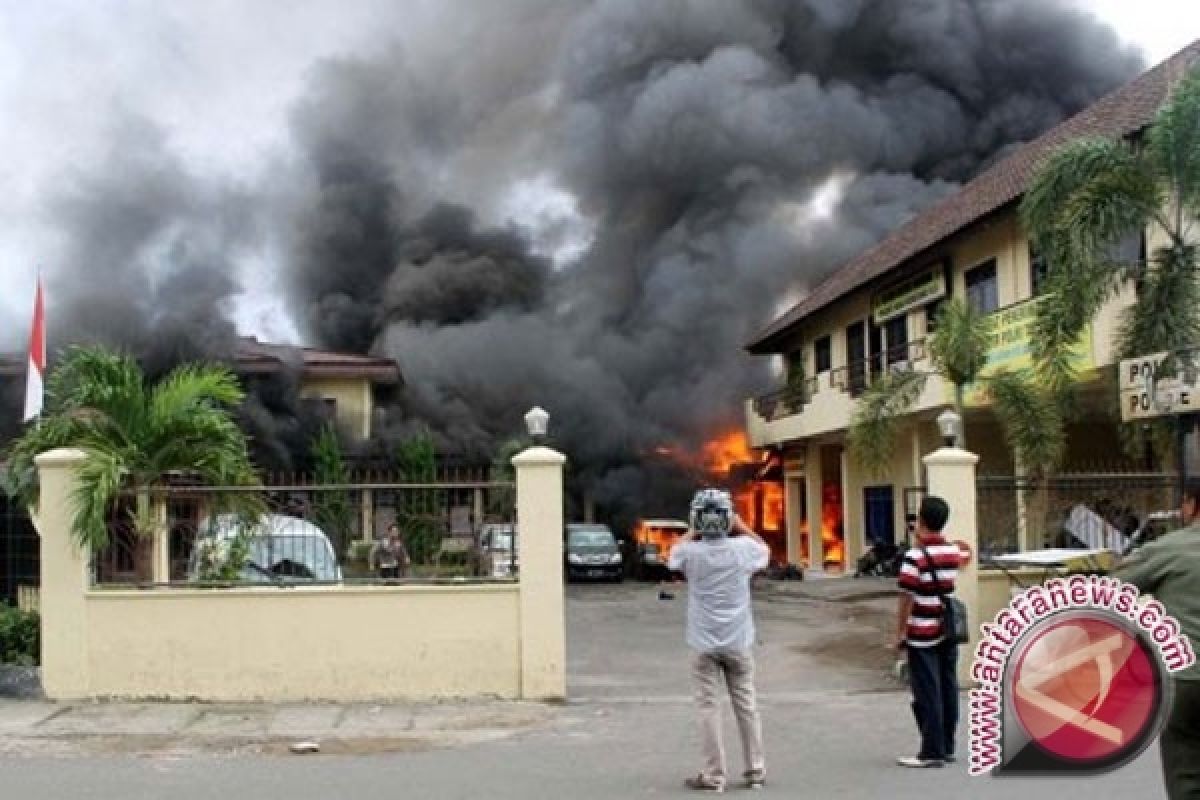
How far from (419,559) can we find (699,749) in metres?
3.05

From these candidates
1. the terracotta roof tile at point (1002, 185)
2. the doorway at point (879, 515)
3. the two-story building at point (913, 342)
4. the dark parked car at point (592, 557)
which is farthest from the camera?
the dark parked car at point (592, 557)

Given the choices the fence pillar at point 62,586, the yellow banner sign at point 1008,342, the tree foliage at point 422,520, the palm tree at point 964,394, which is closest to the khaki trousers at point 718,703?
the tree foliage at point 422,520

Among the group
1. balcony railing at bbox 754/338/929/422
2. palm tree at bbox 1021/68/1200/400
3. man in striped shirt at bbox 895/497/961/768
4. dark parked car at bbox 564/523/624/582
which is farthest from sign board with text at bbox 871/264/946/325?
man in striped shirt at bbox 895/497/961/768

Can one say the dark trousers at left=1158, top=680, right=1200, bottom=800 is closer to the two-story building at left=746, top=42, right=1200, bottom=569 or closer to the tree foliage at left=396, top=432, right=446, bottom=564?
the tree foliage at left=396, top=432, right=446, bottom=564

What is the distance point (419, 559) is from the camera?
1008 centimetres

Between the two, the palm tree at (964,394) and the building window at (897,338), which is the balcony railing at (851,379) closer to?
the building window at (897,338)

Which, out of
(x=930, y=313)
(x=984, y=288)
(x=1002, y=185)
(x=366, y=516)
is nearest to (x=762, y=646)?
(x=366, y=516)

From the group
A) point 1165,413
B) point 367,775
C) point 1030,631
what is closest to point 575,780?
point 367,775

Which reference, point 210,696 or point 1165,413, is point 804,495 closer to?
point 1165,413

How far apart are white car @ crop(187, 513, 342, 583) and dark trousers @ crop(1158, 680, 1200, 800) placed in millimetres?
6910

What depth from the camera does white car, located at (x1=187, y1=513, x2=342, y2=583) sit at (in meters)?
10.0

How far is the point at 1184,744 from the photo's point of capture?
4.06 metres

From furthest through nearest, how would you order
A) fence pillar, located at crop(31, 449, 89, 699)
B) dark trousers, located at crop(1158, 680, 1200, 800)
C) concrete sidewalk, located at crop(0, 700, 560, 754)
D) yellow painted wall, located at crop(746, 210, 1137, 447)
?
yellow painted wall, located at crop(746, 210, 1137, 447) → fence pillar, located at crop(31, 449, 89, 699) → concrete sidewalk, located at crop(0, 700, 560, 754) → dark trousers, located at crop(1158, 680, 1200, 800)

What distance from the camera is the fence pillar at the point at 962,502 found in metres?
10.5
